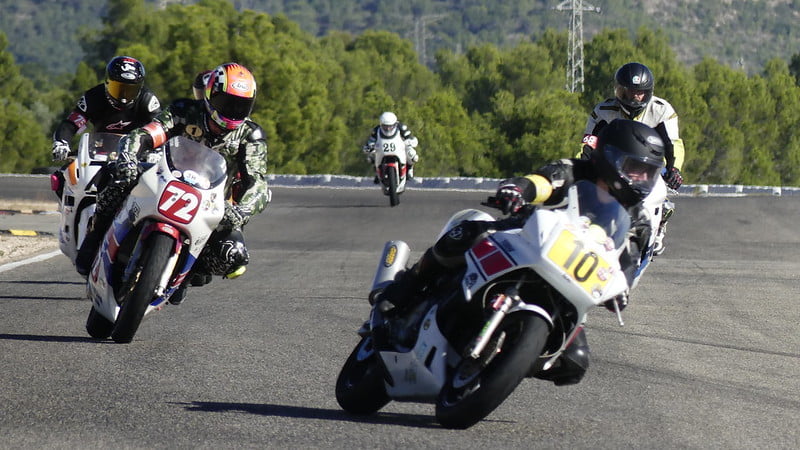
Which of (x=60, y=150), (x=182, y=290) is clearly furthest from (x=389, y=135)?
(x=182, y=290)

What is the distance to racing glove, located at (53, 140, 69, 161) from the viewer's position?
34.0 ft

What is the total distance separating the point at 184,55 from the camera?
199ft

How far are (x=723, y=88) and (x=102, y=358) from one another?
3019 inches

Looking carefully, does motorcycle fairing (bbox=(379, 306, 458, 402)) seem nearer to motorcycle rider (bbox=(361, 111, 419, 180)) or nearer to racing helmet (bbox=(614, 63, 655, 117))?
racing helmet (bbox=(614, 63, 655, 117))

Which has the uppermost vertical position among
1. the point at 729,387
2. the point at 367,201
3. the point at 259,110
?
the point at 729,387

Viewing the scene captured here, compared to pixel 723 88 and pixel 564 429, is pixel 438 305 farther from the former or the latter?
pixel 723 88

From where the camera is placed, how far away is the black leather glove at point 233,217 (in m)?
8.40

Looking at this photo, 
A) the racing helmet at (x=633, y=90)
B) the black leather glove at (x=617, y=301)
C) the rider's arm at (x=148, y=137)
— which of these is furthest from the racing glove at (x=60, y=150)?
the black leather glove at (x=617, y=301)

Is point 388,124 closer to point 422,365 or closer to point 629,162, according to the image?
point 629,162

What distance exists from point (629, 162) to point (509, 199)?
63cm

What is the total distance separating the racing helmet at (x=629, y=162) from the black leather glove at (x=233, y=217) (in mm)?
2969

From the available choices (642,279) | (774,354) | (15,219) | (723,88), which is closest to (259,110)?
(723,88)

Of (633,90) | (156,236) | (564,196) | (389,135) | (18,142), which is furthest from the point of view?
(18,142)

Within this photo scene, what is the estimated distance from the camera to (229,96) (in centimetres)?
868
